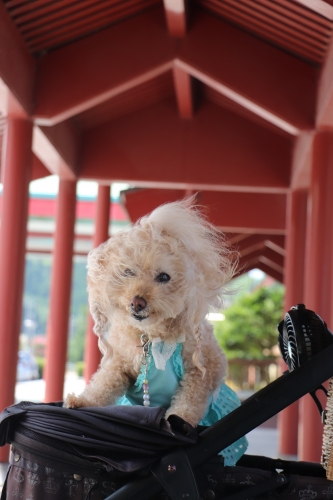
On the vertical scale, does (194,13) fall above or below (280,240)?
above

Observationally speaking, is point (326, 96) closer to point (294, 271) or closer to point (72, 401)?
point (294, 271)

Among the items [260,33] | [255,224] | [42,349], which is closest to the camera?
[260,33]

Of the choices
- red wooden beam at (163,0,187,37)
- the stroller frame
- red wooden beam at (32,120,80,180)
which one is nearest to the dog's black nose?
the stroller frame

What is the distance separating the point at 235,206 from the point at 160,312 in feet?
20.4

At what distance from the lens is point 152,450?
4.24 feet

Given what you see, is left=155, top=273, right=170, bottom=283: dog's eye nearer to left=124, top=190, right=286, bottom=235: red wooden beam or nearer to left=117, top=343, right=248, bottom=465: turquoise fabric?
left=117, top=343, right=248, bottom=465: turquoise fabric

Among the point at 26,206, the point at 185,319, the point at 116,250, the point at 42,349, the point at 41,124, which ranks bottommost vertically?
the point at 42,349

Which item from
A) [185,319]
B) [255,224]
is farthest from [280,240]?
[185,319]

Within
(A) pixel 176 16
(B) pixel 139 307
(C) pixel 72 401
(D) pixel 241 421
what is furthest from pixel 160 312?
(A) pixel 176 16

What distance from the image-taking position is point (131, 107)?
616 cm

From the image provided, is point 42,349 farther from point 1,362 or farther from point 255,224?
point 1,362

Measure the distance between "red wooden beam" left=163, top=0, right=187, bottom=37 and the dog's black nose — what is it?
3.20 metres

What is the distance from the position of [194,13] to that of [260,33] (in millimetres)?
508

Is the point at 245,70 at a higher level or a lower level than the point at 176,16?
lower
